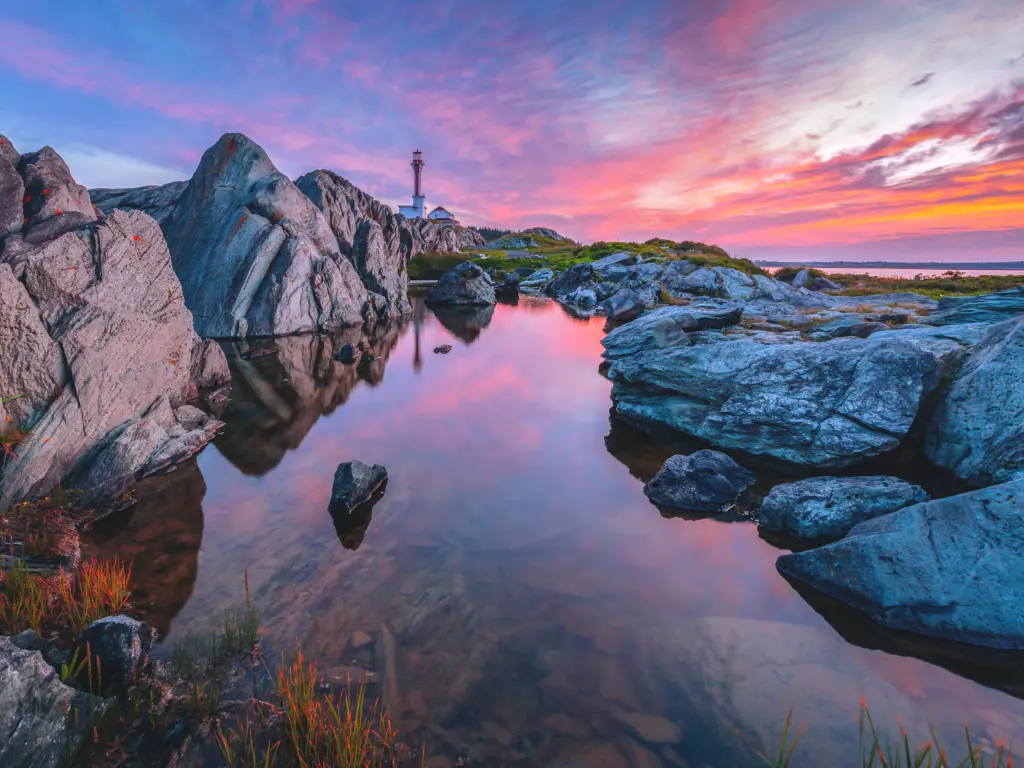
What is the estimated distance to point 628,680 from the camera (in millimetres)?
7977

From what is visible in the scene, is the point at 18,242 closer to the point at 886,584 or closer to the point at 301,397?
the point at 301,397

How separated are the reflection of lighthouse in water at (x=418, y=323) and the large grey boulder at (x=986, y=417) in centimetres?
2578

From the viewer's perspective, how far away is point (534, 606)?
9.73 m

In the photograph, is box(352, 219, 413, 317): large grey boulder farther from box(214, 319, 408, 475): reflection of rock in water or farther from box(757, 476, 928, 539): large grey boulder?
box(757, 476, 928, 539): large grey boulder

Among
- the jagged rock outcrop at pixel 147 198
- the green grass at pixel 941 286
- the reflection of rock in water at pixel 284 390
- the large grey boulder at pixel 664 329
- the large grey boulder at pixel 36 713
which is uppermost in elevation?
the jagged rock outcrop at pixel 147 198

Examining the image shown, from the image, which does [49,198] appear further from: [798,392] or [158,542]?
[798,392]

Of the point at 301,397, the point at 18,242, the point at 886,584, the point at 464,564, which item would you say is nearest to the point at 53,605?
the point at 464,564

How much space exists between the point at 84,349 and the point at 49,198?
6.69 meters

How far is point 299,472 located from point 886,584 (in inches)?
628

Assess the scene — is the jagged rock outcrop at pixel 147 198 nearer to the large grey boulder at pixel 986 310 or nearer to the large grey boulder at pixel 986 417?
the large grey boulder at pixel 986 417

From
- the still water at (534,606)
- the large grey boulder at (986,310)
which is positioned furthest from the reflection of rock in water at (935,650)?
the large grey boulder at (986,310)

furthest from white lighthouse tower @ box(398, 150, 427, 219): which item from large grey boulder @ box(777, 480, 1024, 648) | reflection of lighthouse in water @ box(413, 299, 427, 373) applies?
large grey boulder @ box(777, 480, 1024, 648)

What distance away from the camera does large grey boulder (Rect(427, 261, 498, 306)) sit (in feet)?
229

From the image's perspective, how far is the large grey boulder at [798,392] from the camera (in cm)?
1411
